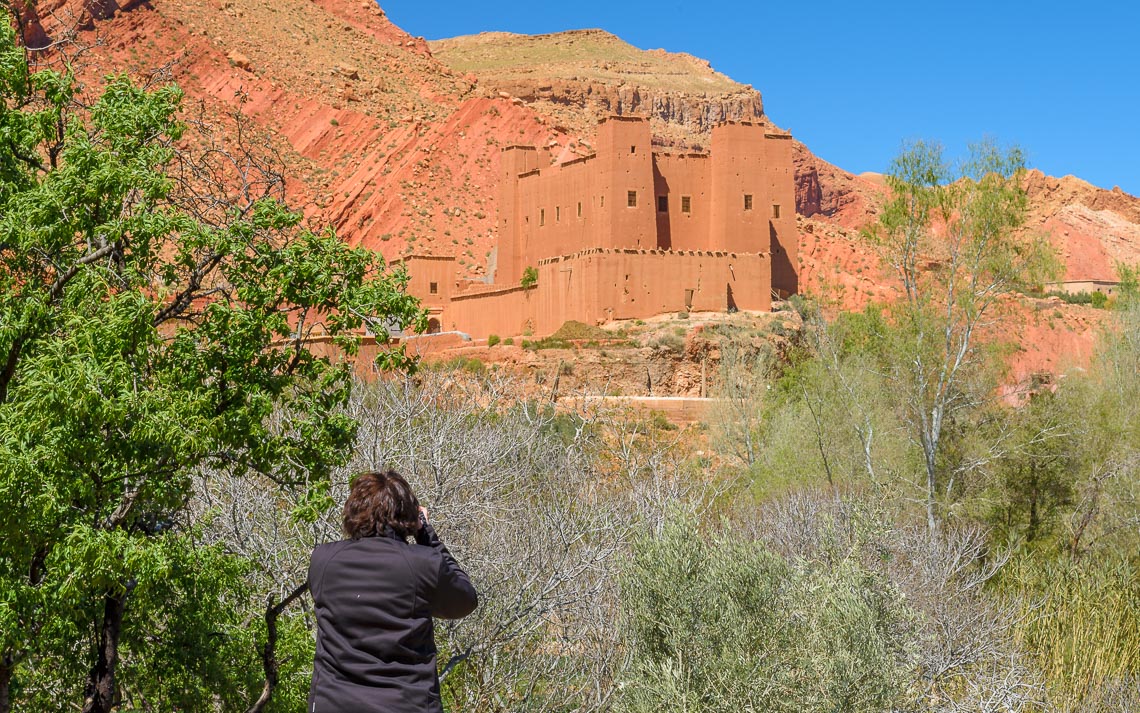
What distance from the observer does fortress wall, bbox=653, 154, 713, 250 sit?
43312 millimetres

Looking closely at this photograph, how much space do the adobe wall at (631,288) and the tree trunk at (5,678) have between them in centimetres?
3196

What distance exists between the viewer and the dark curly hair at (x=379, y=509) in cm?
469

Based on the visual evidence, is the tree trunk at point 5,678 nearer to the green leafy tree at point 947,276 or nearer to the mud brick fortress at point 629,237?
the green leafy tree at point 947,276

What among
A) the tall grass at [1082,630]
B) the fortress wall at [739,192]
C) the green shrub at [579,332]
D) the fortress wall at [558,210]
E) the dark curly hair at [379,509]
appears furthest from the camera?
the fortress wall at [739,192]

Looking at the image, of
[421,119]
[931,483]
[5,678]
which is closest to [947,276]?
[931,483]

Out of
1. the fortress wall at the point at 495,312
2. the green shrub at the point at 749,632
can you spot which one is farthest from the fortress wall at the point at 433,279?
the green shrub at the point at 749,632

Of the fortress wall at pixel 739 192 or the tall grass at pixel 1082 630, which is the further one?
the fortress wall at pixel 739 192

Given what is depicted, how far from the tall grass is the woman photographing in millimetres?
9830

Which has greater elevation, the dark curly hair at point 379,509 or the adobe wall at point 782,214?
the adobe wall at point 782,214

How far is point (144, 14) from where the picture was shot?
246 ft

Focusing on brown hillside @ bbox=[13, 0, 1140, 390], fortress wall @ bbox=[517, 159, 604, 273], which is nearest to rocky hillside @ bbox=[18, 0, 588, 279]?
brown hillside @ bbox=[13, 0, 1140, 390]

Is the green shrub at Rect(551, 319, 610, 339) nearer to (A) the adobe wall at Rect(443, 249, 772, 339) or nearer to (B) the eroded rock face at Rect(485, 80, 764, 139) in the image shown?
(A) the adobe wall at Rect(443, 249, 772, 339)

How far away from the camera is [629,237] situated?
4150 centimetres

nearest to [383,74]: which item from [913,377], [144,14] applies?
[144,14]
